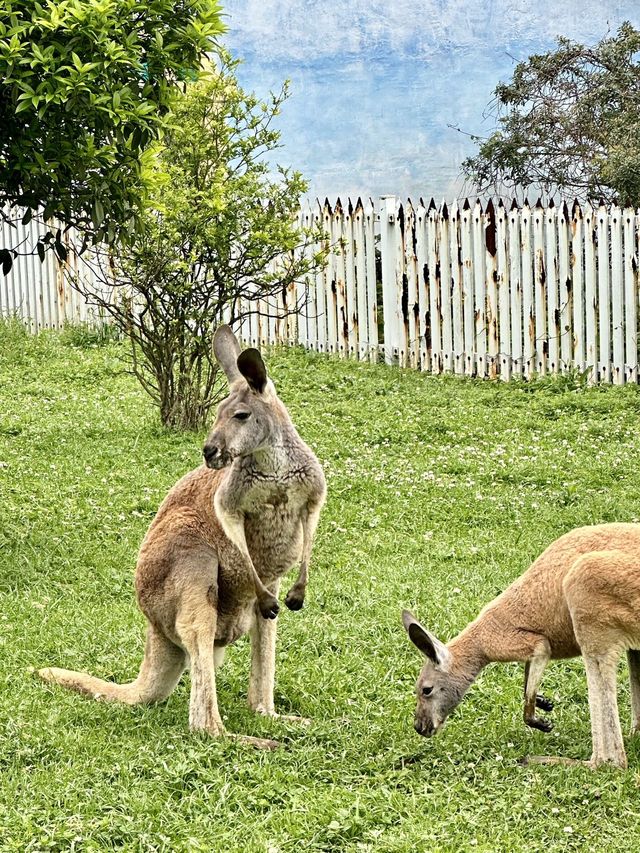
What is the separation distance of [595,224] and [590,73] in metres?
7.28

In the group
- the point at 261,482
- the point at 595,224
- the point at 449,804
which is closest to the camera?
the point at 449,804

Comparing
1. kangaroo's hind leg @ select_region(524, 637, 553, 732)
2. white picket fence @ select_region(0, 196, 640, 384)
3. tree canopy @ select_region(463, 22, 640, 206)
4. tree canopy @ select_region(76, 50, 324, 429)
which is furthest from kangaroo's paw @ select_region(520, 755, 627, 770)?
tree canopy @ select_region(463, 22, 640, 206)

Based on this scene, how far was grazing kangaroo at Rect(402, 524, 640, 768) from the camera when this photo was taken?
14.5 feet

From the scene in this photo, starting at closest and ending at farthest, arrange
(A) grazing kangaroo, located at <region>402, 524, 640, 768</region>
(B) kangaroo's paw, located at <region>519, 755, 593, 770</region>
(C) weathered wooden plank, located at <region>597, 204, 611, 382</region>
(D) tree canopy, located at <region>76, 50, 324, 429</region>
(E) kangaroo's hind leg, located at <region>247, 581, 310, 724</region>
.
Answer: (A) grazing kangaroo, located at <region>402, 524, 640, 768</region>
(B) kangaroo's paw, located at <region>519, 755, 593, 770</region>
(E) kangaroo's hind leg, located at <region>247, 581, 310, 724</region>
(D) tree canopy, located at <region>76, 50, 324, 429</region>
(C) weathered wooden plank, located at <region>597, 204, 611, 382</region>

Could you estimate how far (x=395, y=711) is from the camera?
17.4 feet

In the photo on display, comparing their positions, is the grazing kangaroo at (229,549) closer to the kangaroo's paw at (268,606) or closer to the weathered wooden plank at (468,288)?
the kangaroo's paw at (268,606)

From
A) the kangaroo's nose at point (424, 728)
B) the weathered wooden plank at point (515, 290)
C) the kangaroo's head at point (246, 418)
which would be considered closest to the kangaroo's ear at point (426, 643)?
the kangaroo's nose at point (424, 728)

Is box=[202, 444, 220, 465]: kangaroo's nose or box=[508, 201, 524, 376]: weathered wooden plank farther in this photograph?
box=[508, 201, 524, 376]: weathered wooden plank

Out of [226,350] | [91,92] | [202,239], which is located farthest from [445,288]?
[226,350]

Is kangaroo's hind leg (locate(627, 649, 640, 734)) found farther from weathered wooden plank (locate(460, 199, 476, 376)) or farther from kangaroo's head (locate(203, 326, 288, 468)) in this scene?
weathered wooden plank (locate(460, 199, 476, 376))

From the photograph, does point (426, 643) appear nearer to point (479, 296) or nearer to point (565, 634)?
point (565, 634)

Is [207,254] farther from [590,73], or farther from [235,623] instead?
[590,73]

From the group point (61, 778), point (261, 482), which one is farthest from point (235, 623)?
point (61, 778)

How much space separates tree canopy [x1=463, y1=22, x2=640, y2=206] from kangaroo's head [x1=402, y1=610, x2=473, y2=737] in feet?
45.2
